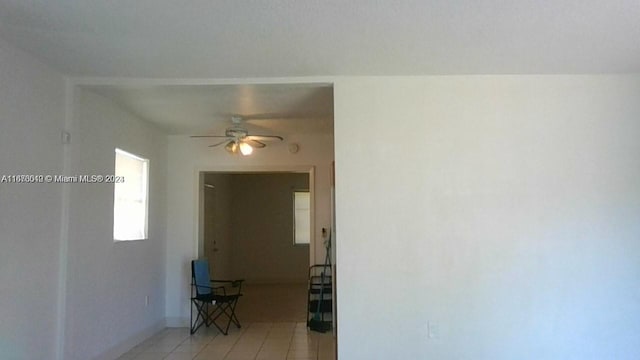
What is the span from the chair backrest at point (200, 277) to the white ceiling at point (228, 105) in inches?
62.8

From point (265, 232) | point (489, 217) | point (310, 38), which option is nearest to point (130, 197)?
point (310, 38)

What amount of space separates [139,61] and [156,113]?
5.11ft

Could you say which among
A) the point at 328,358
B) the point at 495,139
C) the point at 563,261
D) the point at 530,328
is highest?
the point at 495,139

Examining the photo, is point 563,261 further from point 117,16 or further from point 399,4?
point 117,16

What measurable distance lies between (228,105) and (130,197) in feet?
5.11

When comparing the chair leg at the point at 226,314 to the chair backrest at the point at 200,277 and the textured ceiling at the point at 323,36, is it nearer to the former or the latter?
the chair backrest at the point at 200,277

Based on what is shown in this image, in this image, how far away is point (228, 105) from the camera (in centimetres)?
446

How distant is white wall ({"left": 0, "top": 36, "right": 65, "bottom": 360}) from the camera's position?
296 centimetres

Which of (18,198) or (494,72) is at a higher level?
(494,72)

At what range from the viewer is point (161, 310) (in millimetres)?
5730

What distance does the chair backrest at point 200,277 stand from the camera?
18.5ft

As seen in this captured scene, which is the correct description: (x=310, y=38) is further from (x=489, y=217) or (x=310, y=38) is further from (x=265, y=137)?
(x=265, y=137)

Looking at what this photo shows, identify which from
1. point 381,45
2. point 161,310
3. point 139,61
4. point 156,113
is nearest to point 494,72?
point 381,45

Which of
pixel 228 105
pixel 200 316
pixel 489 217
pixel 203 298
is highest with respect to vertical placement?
pixel 228 105
